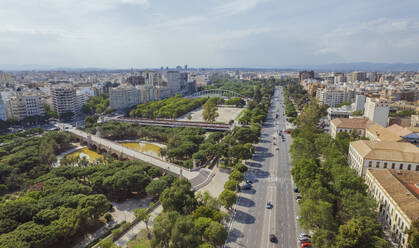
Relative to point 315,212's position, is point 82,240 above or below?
below

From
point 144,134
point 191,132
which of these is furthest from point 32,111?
point 191,132

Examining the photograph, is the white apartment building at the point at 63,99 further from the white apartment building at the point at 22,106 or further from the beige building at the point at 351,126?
the beige building at the point at 351,126

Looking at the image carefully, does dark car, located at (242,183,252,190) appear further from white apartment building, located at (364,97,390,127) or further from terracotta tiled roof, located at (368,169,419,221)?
white apartment building, located at (364,97,390,127)

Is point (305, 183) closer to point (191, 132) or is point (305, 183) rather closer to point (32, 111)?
point (191, 132)

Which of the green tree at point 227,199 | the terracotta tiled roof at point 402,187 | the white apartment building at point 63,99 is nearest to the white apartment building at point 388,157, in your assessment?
the terracotta tiled roof at point 402,187

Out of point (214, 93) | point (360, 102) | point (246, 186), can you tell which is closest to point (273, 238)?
point (246, 186)

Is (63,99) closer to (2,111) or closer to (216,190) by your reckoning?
(2,111)

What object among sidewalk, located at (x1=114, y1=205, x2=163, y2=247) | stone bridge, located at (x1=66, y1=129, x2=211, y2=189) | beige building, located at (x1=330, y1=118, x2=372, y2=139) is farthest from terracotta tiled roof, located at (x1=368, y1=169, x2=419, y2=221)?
sidewalk, located at (x1=114, y1=205, x2=163, y2=247)
